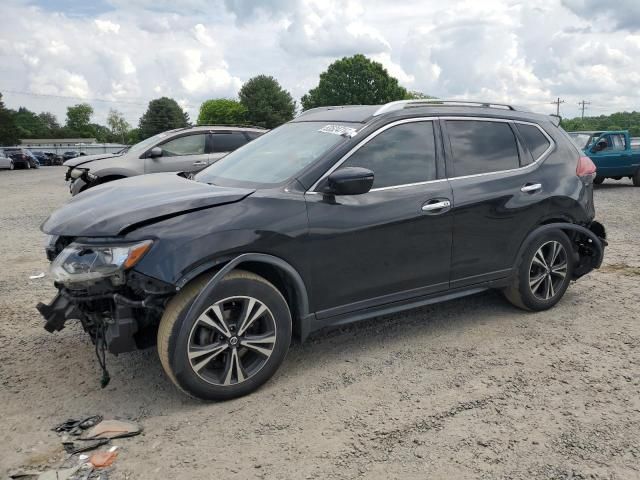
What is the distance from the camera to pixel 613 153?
15.8m

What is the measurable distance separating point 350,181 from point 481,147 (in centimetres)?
148

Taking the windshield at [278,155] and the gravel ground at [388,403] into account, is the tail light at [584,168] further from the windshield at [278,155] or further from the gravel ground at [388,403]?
the windshield at [278,155]

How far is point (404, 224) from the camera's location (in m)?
3.84

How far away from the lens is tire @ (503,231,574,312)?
4.57 meters

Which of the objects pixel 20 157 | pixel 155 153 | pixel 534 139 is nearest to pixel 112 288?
pixel 534 139

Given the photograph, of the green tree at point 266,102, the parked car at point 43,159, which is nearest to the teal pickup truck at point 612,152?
the parked car at point 43,159

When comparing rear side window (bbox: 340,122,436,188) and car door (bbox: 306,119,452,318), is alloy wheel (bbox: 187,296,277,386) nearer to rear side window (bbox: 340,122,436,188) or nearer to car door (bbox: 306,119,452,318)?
car door (bbox: 306,119,452,318)

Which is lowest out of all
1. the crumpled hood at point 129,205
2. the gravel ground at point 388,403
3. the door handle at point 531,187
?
the gravel ground at point 388,403

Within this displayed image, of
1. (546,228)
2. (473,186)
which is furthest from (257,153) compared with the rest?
(546,228)

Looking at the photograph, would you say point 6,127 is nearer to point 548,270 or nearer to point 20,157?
point 20,157

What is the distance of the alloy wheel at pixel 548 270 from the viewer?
4641 mm

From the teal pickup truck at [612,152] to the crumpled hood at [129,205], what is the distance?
14.7 metres

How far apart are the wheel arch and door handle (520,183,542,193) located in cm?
213

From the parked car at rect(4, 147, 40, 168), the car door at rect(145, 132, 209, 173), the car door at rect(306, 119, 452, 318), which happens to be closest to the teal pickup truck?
the car door at rect(145, 132, 209, 173)
